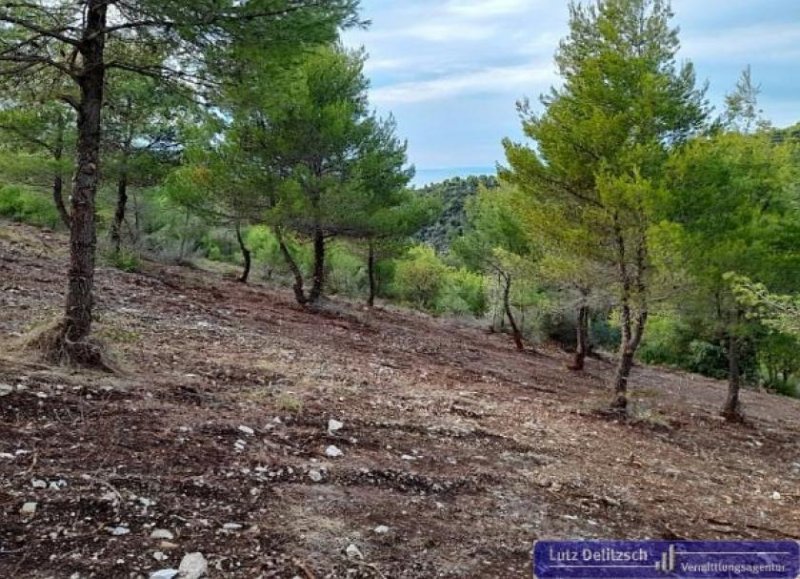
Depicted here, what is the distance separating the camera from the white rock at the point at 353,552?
126 inches

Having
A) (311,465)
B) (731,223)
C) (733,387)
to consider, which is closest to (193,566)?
(311,465)

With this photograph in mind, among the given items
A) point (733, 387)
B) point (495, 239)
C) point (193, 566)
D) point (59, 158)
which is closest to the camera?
point (193, 566)

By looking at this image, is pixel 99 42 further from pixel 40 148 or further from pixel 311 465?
pixel 40 148

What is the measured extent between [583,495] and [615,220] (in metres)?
4.92

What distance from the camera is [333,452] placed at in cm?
470

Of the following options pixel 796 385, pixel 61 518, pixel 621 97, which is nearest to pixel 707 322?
pixel 621 97

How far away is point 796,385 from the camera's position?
74.0ft

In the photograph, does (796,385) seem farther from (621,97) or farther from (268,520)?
(268,520)

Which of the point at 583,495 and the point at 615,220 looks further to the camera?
the point at 615,220

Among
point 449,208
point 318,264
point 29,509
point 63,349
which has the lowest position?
point 29,509

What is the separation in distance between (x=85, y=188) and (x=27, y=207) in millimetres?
18226

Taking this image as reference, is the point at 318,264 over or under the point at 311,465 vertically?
over

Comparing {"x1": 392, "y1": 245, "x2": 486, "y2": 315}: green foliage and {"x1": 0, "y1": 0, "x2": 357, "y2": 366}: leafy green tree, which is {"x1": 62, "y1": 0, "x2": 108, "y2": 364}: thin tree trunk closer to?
{"x1": 0, "y1": 0, "x2": 357, "y2": 366}: leafy green tree

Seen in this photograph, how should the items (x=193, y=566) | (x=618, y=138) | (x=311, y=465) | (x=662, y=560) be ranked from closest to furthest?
(x=193, y=566) → (x=662, y=560) → (x=311, y=465) → (x=618, y=138)
